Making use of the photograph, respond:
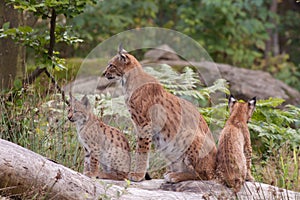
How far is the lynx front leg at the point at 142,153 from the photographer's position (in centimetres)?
575

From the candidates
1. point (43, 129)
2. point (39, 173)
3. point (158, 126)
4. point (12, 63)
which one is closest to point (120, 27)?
point (12, 63)

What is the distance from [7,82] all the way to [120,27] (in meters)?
8.06

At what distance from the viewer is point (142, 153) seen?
5.82 meters

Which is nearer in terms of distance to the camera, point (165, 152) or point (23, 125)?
point (165, 152)

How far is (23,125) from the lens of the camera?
21.3 feet

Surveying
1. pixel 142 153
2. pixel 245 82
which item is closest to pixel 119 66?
pixel 142 153

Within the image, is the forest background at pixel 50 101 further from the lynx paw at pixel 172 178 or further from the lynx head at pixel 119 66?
the lynx paw at pixel 172 178

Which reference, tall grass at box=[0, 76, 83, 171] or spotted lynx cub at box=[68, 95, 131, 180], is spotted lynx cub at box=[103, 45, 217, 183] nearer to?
spotted lynx cub at box=[68, 95, 131, 180]

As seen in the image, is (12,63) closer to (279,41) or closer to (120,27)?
(120,27)

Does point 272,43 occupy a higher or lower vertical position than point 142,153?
higher

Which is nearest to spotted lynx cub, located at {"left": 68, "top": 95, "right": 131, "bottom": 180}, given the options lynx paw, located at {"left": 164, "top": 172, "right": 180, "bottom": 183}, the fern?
lynx paw, located at {"left": 164, "top": 172, "right": 180, "bottom": 183}

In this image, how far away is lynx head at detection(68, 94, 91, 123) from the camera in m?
5.69

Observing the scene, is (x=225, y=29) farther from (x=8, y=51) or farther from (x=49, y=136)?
(x=49, y=136)

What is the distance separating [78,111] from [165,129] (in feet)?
2.67
